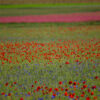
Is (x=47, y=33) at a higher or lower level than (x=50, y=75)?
higher

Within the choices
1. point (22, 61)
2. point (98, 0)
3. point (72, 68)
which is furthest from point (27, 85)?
point (98, 0)

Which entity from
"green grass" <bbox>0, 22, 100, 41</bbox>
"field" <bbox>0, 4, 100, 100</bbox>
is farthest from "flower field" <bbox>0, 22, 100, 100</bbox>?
"green grass" <bbox>0, 22, 100, 41</bbox>

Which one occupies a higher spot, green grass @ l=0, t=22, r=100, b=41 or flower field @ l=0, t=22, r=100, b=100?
green grass @ l=0, t=22, r=100, b=41

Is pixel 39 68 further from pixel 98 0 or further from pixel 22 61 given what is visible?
pixel 98 0

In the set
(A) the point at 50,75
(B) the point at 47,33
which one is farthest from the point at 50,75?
(B) the point at 47,33

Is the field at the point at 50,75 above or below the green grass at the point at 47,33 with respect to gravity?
below

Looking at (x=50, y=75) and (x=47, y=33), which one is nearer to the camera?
(x=50, y=75)

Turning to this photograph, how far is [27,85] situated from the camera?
17.1 ft

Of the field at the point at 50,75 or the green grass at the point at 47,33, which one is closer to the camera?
the field at the point at 50,75

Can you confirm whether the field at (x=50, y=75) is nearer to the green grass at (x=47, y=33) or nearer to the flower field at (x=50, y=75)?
the flower field at (x=50, y=75)

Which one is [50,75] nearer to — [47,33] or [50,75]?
[50,75]

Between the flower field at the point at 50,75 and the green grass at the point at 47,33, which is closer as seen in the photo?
the flower field at the point at 50,75

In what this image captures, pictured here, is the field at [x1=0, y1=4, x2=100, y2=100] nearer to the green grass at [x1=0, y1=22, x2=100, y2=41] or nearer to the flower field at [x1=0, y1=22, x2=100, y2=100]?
the flower field at [x1=0, y1=22, x2=100, y2=100]

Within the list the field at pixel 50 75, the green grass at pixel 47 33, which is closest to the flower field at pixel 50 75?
the field at pixel 50 75
